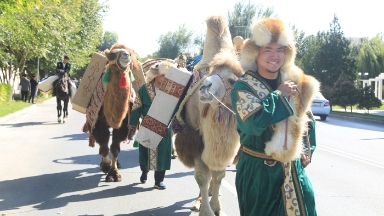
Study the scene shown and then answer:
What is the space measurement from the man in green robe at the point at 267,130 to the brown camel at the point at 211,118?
1.30 m

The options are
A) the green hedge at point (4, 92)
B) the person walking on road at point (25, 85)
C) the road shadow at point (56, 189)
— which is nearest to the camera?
the road shadow at point (56, 189)

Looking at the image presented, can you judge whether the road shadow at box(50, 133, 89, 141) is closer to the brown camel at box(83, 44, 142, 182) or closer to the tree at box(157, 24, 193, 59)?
the brown camel at box(83, 44, 142, 182)

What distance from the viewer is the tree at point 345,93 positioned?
32.9 m

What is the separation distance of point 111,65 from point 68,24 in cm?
2621

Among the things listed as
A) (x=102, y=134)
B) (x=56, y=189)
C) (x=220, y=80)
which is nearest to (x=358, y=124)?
(x=102, y=134)

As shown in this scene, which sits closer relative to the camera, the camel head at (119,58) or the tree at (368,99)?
the camel head at (119,58)

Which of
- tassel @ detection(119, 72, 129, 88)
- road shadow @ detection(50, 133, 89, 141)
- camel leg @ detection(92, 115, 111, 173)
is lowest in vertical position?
road shadow @ detection(50, 133, 89, 141)

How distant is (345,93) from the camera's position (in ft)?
110

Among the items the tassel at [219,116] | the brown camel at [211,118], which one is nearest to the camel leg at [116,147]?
the brown camel at [211,118]

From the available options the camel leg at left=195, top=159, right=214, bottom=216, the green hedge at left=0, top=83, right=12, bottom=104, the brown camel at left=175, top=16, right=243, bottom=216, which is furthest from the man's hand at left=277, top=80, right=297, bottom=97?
the green hedge at left=0, top=83, right=12, bottom=104

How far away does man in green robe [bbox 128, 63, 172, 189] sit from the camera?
25.4ft

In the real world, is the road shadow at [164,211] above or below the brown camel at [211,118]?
below

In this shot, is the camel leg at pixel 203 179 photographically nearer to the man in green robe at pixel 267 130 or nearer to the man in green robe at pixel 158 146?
the man in green robe at pixel 158 146

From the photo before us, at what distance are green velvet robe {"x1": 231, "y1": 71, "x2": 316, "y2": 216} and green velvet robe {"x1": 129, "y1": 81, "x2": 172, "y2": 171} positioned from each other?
3818 mm
